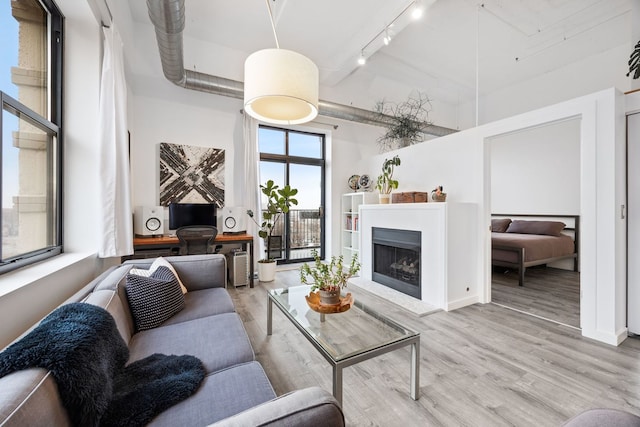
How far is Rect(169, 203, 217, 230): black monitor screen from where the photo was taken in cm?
360

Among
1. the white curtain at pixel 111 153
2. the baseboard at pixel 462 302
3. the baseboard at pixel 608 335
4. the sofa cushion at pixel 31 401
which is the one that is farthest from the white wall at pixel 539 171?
the sofa cushion at pixel 31 401

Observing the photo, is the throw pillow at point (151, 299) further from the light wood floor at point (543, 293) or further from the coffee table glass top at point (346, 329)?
the light wood floor at point (543, 293)

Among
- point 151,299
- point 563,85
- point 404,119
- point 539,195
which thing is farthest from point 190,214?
point 563,85

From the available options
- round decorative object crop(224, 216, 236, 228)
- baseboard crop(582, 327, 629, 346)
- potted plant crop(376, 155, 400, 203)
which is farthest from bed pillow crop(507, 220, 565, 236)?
round decorative object crop(224, 216, 236, 228)

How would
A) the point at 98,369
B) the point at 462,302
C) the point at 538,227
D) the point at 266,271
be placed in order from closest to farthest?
the point at 98,369, the point at 462,302, the point at 266,271, the point at 538,227

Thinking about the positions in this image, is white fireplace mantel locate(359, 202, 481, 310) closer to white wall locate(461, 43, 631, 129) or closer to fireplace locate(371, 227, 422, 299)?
fireplace locate(371, 227, 422, 299)

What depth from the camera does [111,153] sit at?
228cm

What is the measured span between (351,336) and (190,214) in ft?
9.73

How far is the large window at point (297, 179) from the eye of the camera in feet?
15.4

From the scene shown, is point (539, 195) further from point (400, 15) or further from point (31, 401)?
point (31, 401)

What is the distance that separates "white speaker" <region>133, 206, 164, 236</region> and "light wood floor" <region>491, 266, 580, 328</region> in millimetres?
4365

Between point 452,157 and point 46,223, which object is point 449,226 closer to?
point 452,157

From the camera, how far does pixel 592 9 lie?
339cm

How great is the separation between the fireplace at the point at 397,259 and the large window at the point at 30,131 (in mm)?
3415
